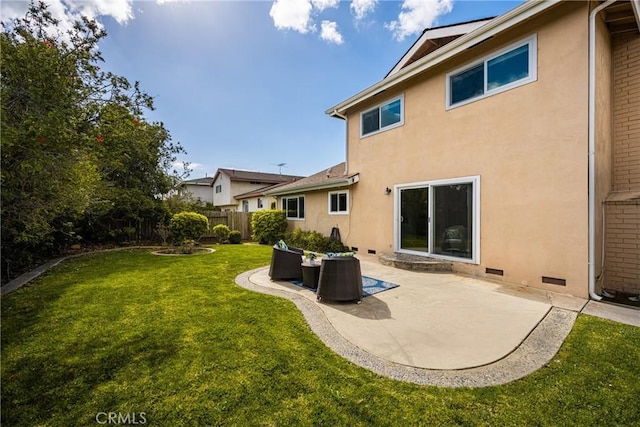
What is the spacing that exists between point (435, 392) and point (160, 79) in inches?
505

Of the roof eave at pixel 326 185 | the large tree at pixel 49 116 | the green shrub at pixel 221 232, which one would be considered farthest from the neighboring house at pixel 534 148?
the green shrub at pixel 221 232

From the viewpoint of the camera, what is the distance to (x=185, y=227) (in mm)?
12609

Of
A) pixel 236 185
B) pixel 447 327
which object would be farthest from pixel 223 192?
pixel 447 327

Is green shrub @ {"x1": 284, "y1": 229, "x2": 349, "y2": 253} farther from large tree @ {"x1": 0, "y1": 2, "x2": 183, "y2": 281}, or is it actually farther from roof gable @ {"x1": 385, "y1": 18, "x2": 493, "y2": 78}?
large tree @ {"x1": 0, "y1": 2, "x2": 183, "y2": 281}

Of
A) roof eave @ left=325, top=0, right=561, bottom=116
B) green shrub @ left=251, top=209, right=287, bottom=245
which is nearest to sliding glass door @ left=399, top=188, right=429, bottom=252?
roof eave @ left=325, top=0, right=561, bottom=116

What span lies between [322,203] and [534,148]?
8.37 meters

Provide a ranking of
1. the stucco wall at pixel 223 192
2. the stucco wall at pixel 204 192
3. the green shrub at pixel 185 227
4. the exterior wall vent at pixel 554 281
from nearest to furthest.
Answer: the exterior wall vent at pixel 554 281, the green shrub at pixel 185 227, the stucco wall at pixel 223 192, the stucco wall at pixel 204 192

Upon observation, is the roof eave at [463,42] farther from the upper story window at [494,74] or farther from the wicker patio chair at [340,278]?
the wicker patio chair at [340,278]

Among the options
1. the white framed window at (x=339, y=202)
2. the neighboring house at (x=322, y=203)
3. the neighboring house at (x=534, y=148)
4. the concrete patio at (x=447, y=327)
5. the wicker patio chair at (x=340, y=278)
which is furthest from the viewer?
the white framed window at (x=339, y=202)

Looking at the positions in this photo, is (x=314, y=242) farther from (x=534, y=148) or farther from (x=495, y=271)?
(x=534, y=148)

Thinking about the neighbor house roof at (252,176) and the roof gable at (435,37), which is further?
the neighbor house roof at (252,176)

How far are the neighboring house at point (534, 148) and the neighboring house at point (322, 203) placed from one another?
3267 millimetres

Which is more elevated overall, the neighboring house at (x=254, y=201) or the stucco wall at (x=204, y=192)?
the stucco wall at (x=204, y=192)

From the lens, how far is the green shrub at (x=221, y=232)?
15547 mm
